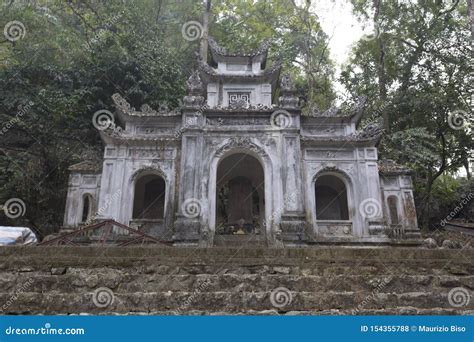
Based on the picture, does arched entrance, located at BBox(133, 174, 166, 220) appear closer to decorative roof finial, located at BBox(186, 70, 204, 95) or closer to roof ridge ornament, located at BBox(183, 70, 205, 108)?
roof ridge ornament, located at BBox(183, 70, 205, 108)

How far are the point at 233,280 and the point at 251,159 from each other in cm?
915

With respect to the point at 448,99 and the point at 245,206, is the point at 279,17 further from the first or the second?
the point at 245,206

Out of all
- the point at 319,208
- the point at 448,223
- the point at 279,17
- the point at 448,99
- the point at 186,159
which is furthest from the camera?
the point at 279,17

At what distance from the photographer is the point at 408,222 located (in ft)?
39.3

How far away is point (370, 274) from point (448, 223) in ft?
51.6

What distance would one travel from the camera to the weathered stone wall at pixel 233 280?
431 cm

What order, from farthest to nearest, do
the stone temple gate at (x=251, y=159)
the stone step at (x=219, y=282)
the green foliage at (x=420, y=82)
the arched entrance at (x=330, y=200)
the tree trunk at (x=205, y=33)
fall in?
the tree trunk at (x=205, y=33)
the green foliage at (x=420, y=82)
the arched entrance at (x=330, y=200)
the stone temple gate at (x=251, y=159)
the stone step at (x=219, y=282)

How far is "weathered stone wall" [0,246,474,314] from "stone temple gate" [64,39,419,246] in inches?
211

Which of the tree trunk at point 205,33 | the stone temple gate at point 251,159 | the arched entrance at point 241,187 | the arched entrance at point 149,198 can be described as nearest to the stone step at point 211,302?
the stone temple gate at point 251,159

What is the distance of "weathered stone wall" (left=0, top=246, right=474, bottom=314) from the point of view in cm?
431

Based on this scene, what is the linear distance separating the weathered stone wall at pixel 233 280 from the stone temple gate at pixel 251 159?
5.37m

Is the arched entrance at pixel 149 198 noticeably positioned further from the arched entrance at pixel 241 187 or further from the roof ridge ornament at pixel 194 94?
the roof ridge ornament at pixel 194 94

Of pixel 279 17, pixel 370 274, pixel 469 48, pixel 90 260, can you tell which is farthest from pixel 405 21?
pixel 90 260

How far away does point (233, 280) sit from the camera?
4672mm
